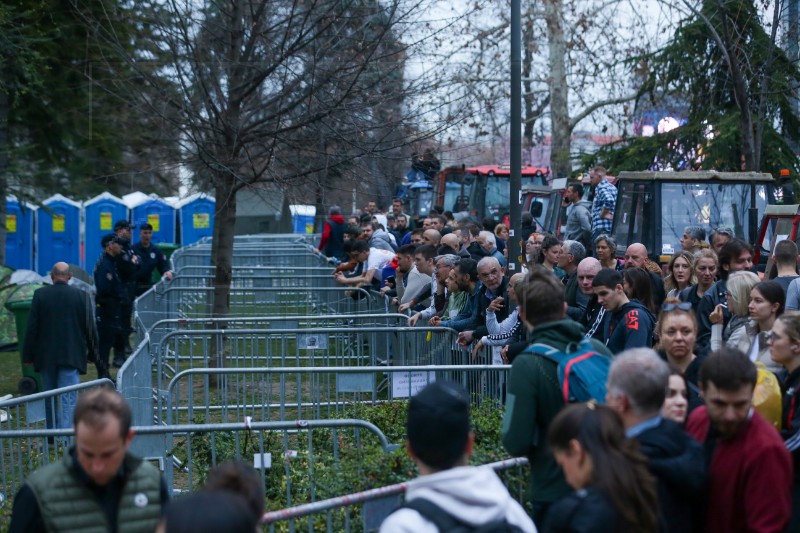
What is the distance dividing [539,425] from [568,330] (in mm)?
433

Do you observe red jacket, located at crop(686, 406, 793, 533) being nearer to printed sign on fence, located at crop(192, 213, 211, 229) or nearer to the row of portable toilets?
the row of portable toilets

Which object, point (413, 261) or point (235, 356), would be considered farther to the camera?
point (413, 261)

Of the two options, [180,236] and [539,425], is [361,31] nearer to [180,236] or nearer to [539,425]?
[539,425]

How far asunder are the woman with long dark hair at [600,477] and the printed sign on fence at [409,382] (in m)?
5.03

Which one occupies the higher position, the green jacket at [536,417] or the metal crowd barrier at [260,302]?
the green jacket at [536,417]

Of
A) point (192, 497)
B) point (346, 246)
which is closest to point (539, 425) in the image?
point (192, 497)

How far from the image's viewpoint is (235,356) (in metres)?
12.0

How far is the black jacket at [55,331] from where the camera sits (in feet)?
38.4

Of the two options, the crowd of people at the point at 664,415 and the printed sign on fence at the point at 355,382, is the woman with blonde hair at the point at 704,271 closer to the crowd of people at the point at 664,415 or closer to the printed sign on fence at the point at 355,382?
the crowd of people at the point at 664,415

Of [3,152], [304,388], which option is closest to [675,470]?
[304,388]

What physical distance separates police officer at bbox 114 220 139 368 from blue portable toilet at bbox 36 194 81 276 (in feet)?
45.4

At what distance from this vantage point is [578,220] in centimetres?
1683

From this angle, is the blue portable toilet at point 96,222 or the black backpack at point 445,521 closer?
the black backpack at point 445,521

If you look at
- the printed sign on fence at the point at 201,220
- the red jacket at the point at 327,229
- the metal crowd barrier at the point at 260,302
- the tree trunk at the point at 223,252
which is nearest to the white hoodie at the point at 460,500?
the tree trunk at the point at 223,252
